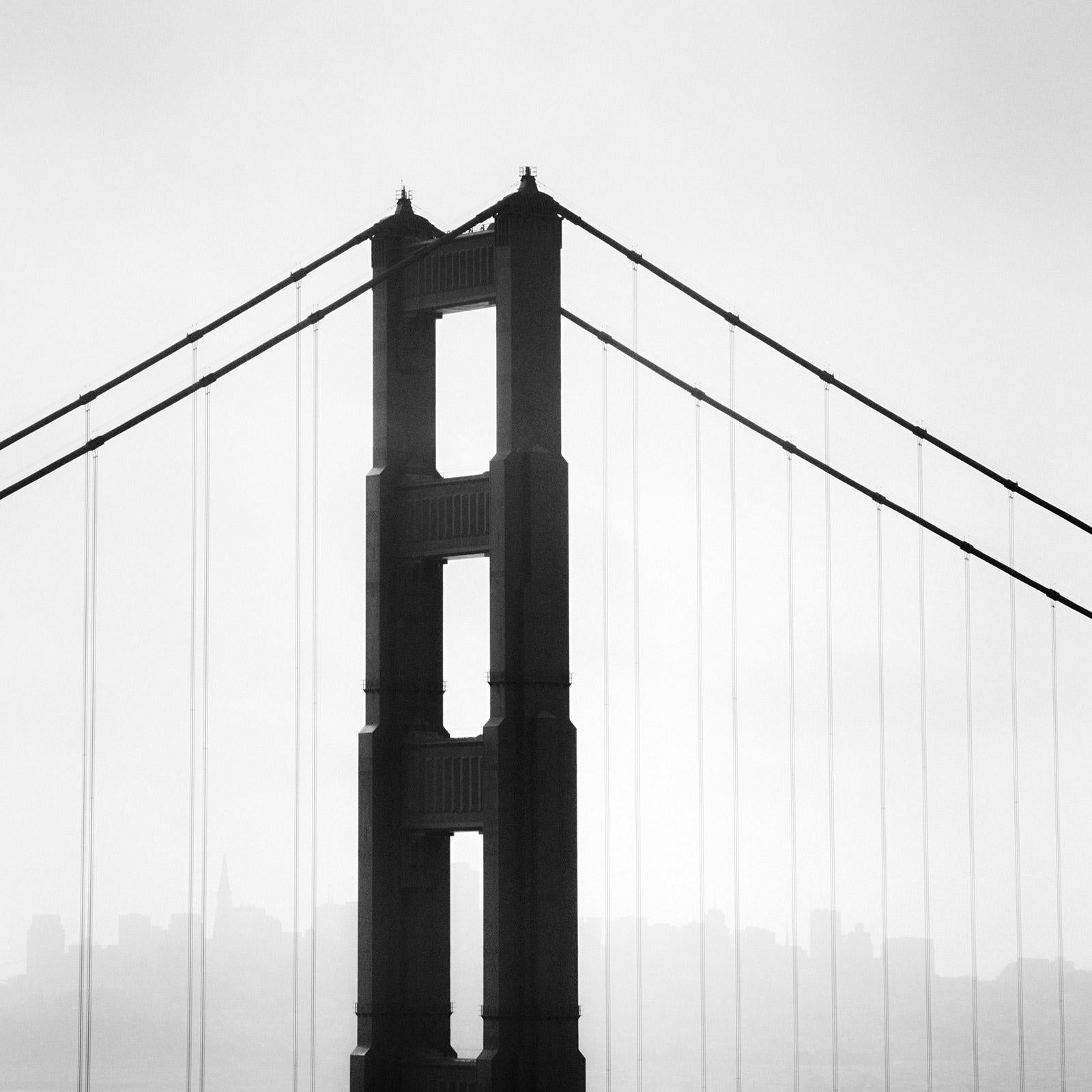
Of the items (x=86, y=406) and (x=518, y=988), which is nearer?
(x=518, y=988)

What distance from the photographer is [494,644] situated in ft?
152

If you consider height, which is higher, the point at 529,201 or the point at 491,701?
the point at 529,201

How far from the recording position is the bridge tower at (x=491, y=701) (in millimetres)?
45562

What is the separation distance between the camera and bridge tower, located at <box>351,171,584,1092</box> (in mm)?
45562

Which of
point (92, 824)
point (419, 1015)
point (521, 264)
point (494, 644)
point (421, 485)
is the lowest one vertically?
point (419, 1015)

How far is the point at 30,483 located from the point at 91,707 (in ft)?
Result: 15.2

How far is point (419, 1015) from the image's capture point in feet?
156

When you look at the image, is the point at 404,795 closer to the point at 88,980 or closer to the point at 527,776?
the point at 527,776

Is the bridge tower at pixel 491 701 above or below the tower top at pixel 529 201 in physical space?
below

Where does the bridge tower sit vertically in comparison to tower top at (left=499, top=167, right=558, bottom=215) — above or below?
below

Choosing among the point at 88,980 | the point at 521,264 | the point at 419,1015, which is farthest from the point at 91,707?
the point at 521,264

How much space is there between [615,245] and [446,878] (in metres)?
12.5

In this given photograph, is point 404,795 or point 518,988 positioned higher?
point 404,795

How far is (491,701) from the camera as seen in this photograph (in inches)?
1821
